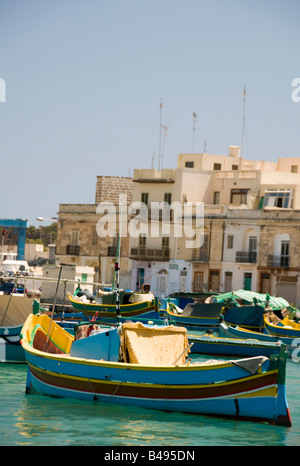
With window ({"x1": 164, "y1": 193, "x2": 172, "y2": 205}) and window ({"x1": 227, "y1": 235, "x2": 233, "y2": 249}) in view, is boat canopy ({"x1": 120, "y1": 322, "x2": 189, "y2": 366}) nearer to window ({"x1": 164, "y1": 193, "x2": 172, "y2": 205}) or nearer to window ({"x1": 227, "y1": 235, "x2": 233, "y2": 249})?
window ({"x1": 227, "y1": 235, "x2": 233, "y2": 249})

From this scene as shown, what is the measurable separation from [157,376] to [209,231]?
1796 inches

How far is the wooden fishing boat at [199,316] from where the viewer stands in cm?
4134

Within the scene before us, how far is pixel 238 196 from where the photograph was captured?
64.9 metres

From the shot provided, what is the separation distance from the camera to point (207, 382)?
17.5 metres

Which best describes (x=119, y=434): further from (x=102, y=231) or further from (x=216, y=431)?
(x=102, y=231)

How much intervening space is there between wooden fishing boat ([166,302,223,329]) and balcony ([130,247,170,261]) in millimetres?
22683

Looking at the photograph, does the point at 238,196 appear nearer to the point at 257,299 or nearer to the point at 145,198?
the point at 145,198

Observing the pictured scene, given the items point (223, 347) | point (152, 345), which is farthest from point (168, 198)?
point (152, 345)

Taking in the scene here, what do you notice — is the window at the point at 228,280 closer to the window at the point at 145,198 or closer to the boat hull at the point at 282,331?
the window at the point at 145,198

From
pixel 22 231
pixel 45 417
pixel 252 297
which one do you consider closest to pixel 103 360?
pixel 45 417

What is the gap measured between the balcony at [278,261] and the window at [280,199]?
453cm

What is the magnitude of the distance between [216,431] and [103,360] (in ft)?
11.9

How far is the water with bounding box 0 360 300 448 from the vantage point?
15.5 meters

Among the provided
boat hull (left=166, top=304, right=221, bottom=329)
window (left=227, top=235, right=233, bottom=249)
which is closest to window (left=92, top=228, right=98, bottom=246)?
window (left=227, top=235, right=233, bottom=249)
